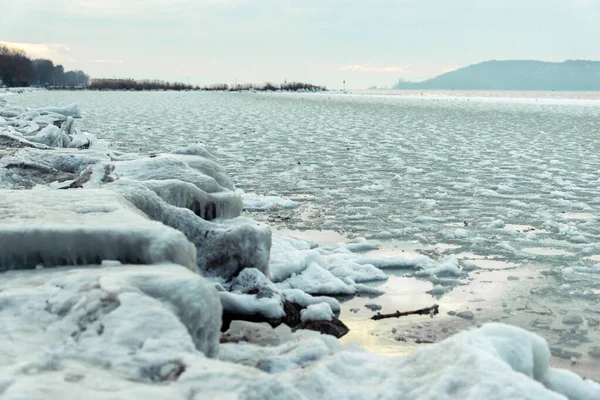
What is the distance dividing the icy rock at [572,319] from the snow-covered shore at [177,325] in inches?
45.9

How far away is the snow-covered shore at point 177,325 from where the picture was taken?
2596mm

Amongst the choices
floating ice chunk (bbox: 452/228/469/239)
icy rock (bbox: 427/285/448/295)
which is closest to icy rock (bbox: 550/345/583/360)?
icy rock (bbox: 427/285/448/295)

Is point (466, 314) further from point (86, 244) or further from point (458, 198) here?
point (458, 198)

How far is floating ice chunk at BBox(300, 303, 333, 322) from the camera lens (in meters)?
4.72

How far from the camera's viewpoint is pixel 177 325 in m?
3.01

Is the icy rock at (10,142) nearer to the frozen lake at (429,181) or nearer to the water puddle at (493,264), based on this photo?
the frozen lake at (429,181)

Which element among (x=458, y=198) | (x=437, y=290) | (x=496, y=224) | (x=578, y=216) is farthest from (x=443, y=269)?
(x=458, y=198)

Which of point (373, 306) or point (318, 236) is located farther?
point (318, 236)

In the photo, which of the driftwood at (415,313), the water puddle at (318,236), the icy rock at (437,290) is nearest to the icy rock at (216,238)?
the driftwood at (415,313)

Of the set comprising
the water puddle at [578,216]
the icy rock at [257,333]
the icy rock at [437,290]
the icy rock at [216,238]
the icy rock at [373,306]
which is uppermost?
the icy rock at [216,238]

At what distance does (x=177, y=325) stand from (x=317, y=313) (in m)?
1.90

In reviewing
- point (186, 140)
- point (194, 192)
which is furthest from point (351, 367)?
point (186, 140)

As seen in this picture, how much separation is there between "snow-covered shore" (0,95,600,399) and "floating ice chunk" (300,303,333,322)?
1 cm

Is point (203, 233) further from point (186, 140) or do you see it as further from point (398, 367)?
point (186, 140)
